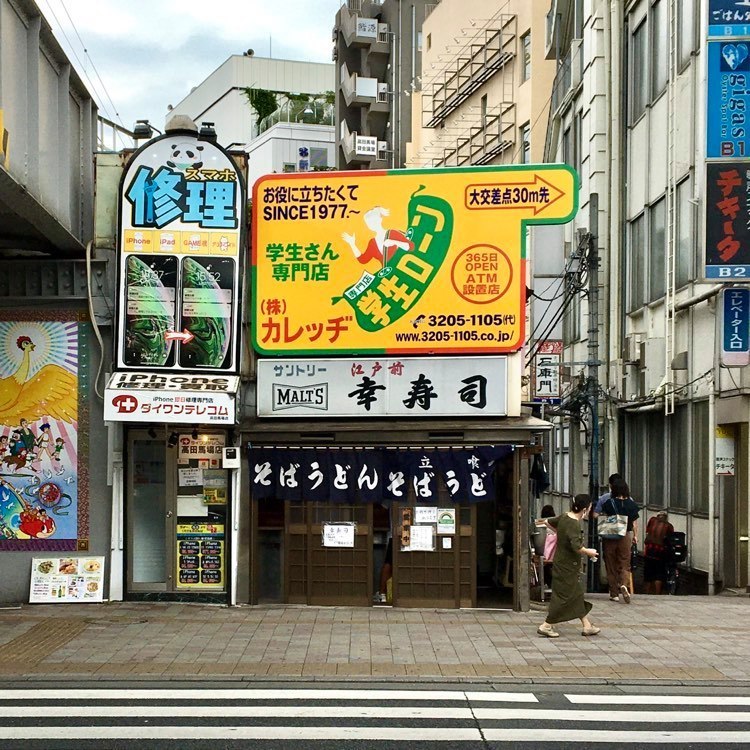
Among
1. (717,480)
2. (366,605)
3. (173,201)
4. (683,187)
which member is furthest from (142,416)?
(683,187)

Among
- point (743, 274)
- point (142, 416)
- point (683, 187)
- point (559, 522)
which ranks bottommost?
point (559, 522)

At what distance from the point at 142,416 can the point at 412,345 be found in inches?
168

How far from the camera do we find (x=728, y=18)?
18312 mm

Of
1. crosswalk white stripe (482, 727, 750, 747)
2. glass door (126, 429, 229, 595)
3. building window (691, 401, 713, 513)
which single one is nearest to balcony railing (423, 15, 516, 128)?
building window (691, 401, 713, 513)

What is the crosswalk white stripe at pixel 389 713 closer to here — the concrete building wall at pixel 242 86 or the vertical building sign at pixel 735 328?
the vertical building sign at pixel 735 328

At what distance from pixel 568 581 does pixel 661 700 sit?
3.33 meters

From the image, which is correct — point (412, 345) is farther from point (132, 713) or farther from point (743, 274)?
point (132, 713)

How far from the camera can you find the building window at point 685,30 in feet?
73.3

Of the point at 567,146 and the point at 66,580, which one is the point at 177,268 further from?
the point at 567,146

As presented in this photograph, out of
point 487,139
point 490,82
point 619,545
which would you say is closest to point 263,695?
point 619,545

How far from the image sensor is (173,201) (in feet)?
54.4

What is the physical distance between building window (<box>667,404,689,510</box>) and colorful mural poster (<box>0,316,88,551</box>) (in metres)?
13.2

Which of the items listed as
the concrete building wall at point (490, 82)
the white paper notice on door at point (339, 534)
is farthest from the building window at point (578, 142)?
the white paper notice on door at point (339, 534)

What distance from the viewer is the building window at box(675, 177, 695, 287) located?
73.1 feet
